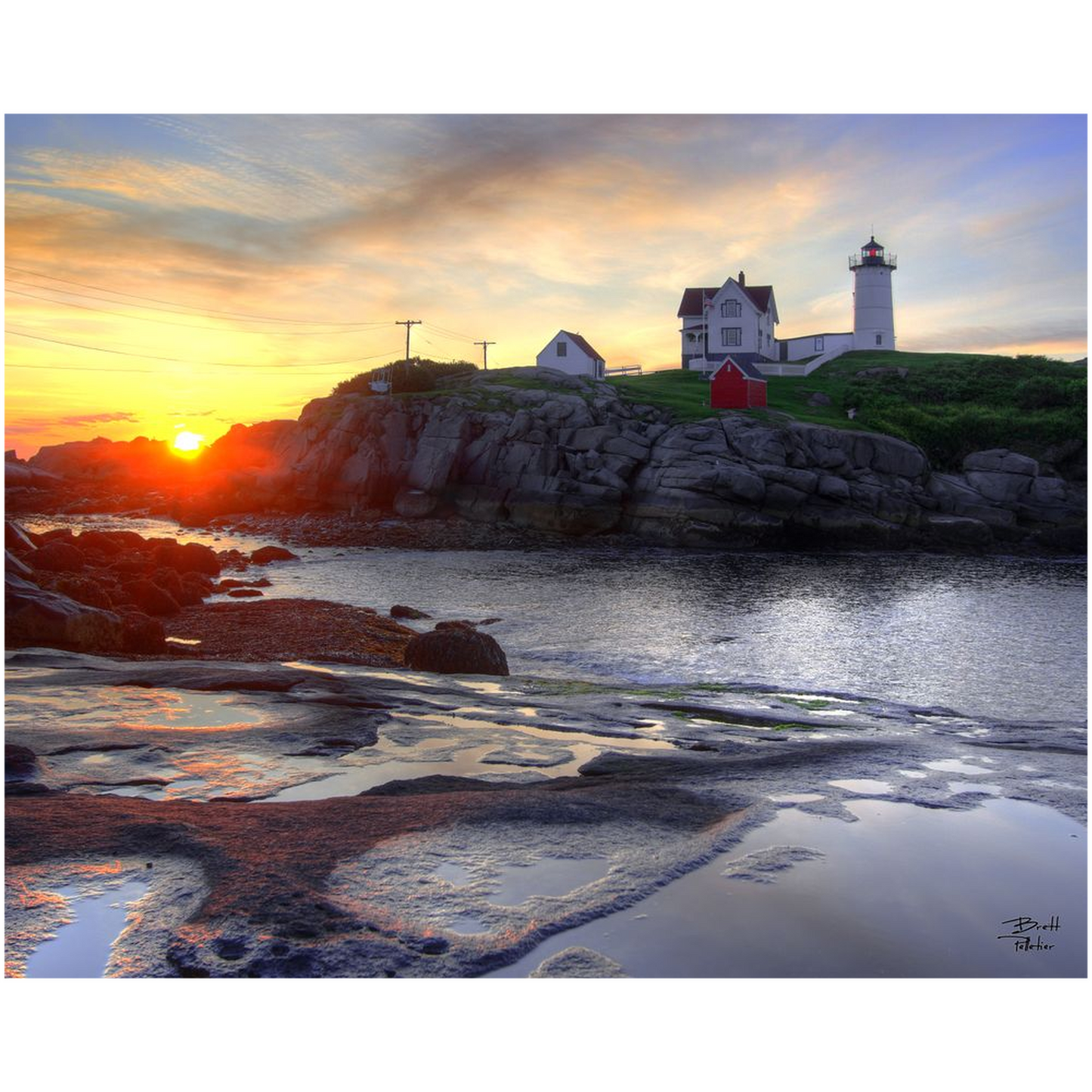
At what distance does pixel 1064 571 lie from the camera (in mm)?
38562

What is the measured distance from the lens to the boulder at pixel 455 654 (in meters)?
17.1

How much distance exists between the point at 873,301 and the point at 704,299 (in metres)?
18.7

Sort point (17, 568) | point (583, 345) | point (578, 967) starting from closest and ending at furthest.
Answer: point (578, 967) → point (17, 568) → point (583, 345)

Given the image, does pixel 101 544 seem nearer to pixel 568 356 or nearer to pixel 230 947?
pixel 230 947

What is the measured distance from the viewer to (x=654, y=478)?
49.7m

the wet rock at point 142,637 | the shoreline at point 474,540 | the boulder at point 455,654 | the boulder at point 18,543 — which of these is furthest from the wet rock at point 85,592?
the shoreline at point 474,540

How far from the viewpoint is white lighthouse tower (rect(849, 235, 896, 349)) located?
84.1m

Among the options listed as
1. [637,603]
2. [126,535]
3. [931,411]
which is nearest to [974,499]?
[931,411]

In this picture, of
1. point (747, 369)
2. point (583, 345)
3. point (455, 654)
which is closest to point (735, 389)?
point (747, 369)

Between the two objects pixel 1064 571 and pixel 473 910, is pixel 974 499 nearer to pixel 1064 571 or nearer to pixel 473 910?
pixel 1064 571

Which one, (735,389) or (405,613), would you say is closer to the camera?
(405,613)
